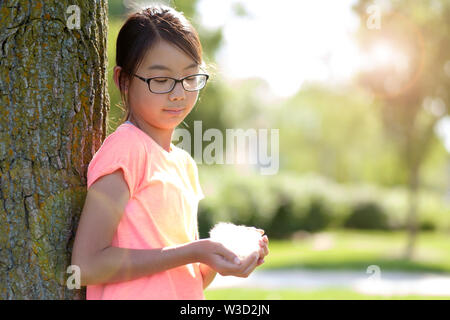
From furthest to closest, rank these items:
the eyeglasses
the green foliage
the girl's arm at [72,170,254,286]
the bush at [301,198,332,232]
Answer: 1. the bush at [301,198,332,232]
2. the green foliage
3. the eyeglasses
4. the girl's arm at [72,170,254,286]

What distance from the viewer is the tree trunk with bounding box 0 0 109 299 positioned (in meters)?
1.95

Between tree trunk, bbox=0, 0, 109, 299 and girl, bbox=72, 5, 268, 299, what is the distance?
19 centimetres

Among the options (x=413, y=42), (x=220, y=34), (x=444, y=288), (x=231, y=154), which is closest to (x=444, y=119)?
(x=413, y=42)

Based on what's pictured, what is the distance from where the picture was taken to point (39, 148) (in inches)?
77.7

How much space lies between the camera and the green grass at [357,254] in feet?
36.3

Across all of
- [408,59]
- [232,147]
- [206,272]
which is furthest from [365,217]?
[206,272]

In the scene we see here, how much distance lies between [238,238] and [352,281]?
26.8ft

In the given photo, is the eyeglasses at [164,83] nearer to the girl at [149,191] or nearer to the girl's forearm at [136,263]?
the girl at [149,191]

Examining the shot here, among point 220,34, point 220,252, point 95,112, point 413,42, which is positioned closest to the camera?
point 220,252

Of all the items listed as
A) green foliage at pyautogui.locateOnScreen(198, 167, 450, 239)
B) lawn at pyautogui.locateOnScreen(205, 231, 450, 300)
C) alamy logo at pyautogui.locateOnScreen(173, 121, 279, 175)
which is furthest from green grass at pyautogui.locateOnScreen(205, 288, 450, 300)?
alamy logo at pyautogui.locateOnScreen(173, 121, 279, 175)

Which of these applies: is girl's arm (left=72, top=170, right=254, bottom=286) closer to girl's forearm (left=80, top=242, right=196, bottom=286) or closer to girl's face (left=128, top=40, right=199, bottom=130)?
girl's forearm (left=80, top=242, right=196, bottom=286)
